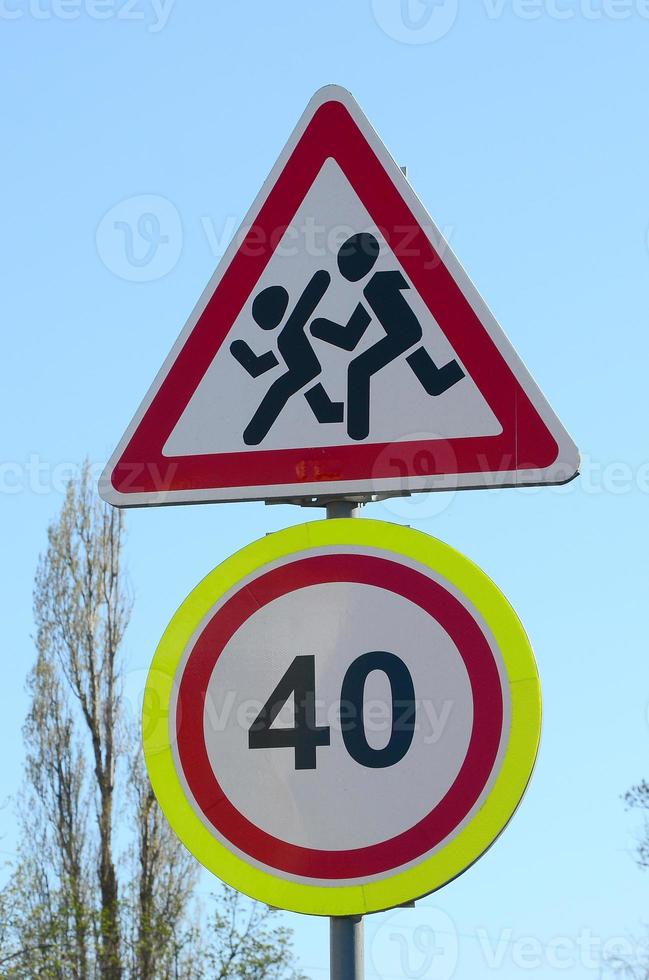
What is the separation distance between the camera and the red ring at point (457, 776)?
183 centimetres

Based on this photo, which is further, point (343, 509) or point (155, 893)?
point (155, 893)

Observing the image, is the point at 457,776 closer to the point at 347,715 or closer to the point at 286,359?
the point at 347,715

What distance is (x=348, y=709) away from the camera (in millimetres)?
1883

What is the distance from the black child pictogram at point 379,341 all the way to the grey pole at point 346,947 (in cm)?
65

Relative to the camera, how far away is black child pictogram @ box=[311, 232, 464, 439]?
2109 millimetres

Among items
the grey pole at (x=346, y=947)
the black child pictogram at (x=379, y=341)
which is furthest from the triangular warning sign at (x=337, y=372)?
the grey pole at (x=346, y=947)

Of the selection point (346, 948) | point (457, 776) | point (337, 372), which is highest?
point (337, 372)

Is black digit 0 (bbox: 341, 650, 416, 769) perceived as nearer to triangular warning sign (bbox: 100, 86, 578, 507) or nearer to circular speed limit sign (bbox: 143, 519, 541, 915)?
circular speed limit sign (bbox: 143, 519, 541, 915)

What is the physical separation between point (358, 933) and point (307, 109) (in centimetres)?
124

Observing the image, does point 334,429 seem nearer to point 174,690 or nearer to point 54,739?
point 174,690

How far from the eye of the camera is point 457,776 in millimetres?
1839

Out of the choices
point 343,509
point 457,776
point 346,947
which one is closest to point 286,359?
point 343,509

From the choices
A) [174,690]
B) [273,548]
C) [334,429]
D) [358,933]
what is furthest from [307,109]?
[358,933]

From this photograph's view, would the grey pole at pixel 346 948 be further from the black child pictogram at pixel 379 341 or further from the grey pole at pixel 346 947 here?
the black child pictogram at pixel 379 341
